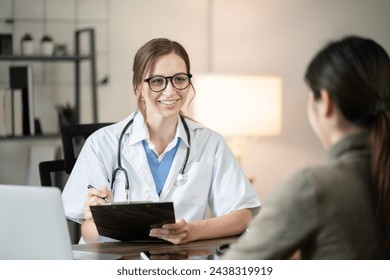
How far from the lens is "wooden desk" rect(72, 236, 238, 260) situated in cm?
135

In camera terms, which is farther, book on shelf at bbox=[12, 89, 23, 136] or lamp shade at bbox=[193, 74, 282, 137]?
lamp shade at bbox=[193, 74, 282, 137]

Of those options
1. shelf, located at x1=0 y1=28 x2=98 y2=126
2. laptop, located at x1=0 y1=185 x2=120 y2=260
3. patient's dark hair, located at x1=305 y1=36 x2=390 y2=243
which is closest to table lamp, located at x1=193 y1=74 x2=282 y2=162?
shelf, located at x1=0 y1=28 x2=98 y2=126

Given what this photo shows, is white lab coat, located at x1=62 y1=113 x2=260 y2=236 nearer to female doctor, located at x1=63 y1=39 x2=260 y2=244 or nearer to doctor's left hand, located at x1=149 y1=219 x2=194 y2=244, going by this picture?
female doctor, located at x1=63 y1=39 x2=260 y2=244

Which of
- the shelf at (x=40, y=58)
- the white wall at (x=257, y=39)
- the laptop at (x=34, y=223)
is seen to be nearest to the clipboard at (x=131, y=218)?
the laptop at (x=34, y=223)

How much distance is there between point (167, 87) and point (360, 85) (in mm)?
666

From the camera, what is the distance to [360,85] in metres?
0.99

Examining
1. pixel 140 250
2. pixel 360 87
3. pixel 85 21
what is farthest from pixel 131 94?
pixel 360 87

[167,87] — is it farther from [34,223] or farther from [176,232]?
[34,223]

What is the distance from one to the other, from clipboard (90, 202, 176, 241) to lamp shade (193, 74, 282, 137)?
948 mm

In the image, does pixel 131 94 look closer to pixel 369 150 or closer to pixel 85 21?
pixel 85 21

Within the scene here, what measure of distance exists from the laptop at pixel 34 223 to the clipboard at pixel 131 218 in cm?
13

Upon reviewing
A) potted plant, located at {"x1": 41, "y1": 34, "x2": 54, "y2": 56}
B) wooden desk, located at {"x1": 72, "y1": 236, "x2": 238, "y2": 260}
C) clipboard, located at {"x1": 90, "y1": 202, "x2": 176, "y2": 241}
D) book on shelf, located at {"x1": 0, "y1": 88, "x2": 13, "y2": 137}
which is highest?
potted plant, located at {"x1": 41, "y1": 34, "x2": 54, "y2": 56}

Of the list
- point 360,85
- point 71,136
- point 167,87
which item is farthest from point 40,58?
point 360,85

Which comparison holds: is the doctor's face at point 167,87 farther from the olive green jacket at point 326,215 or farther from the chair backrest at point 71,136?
the olive green jacket at point 326,215
